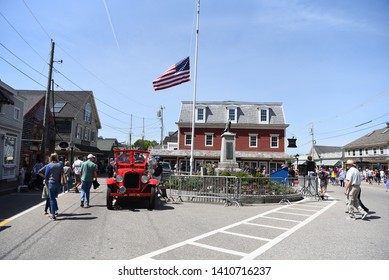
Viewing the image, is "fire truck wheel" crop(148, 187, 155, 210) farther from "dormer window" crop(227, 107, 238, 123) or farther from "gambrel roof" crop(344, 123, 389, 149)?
"gambrel roof" crop(344, 123, 389, 149)

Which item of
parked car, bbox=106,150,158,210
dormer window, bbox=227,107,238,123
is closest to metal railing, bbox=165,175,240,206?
parked car, bbox=106,150,158,210

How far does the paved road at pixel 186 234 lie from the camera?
5.04 metres

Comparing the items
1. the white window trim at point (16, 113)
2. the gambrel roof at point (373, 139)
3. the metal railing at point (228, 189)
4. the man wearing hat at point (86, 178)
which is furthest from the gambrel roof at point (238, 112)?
the man wearing hat at point (86, 178)

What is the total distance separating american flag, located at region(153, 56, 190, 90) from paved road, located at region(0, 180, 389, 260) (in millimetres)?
9045

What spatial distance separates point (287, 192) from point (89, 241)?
9.78 m

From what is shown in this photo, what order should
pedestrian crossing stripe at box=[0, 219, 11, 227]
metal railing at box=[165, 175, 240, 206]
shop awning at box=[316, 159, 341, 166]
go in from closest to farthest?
pedestrian crossing stripe at box=[0, 219, 11, 227] → metal railing at box=[165, 175, 240, 206] → shop awning at box=[316, 159, 341, 166]

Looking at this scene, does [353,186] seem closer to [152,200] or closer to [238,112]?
[152,200]

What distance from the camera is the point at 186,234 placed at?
6.44 m

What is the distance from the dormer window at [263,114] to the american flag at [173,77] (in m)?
22.2

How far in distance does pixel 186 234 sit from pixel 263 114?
32851 mm

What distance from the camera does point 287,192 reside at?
1291cm

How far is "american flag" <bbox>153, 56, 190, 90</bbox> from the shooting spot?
16828 millimetres

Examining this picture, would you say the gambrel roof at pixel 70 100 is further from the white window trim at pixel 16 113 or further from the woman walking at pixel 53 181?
the woman walking at pixel 53 181
